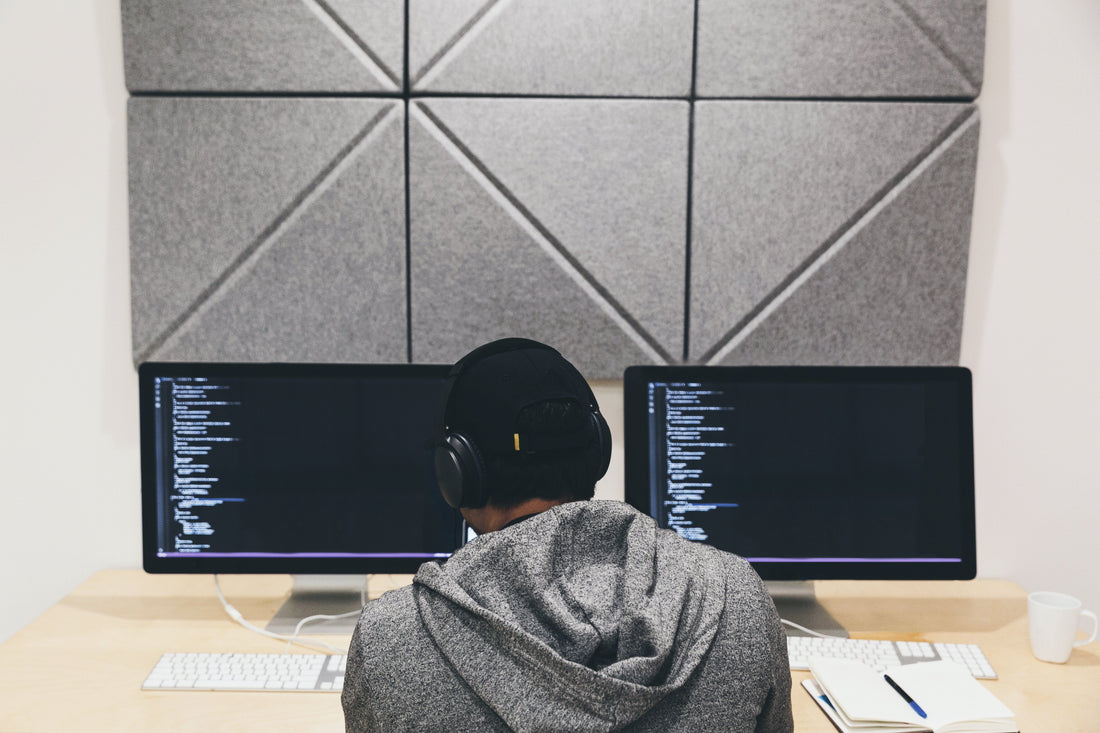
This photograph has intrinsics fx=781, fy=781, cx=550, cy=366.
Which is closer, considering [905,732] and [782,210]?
[905,732]

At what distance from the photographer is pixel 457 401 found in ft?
2.52

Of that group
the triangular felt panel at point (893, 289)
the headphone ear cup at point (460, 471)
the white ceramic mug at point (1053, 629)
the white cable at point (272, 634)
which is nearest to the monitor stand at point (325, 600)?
the white cable at point (272, 634)

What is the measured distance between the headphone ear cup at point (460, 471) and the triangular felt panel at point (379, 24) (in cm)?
82

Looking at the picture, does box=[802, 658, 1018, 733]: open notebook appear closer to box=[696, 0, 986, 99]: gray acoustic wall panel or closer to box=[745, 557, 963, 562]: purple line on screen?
box=[745, 557, 963, 562]: purple line on screen

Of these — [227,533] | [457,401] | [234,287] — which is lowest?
[227,533]

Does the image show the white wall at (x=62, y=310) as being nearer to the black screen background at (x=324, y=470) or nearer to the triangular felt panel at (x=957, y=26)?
the black screen background at (x=324, y=470)

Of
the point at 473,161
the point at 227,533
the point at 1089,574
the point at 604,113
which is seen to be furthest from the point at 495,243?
the point at 1089,574

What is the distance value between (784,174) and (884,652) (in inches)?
31.1

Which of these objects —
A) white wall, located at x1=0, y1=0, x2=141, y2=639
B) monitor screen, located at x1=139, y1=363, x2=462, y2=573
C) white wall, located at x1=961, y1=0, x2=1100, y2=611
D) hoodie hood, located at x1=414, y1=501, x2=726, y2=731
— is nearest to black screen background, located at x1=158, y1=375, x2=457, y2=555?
monitor screen, located at x1=139, y1=363, x2=462, y2=573

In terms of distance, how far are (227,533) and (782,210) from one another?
1.05m

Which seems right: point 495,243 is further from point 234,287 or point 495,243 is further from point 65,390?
point 65,390

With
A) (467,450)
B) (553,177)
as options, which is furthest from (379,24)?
(467,450)

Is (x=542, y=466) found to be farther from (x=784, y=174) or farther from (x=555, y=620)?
(x=784, y=174)

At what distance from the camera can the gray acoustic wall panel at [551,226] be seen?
1357 millimetres
